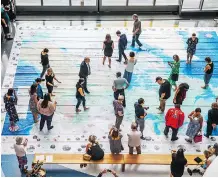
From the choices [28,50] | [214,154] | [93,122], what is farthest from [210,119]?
[28,50]

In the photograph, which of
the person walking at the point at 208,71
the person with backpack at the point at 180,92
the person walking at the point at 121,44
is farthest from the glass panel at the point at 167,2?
the person with backpack at the point at 180,92

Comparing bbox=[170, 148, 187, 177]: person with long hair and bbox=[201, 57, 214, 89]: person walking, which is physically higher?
bbox=[201, 57, 214, 89]: person walking

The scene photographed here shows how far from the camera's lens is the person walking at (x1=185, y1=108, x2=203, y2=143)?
10.8m

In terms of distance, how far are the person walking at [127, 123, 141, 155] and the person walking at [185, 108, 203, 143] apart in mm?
1544

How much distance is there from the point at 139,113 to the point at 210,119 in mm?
1985

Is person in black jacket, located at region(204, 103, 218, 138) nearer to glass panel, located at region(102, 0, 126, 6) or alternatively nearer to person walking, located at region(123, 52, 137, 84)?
person walking, located at region(123, 52, 137, 84)

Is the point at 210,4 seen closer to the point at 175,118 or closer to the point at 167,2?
the point at 167,2

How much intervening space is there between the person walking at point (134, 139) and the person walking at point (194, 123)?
1544mm

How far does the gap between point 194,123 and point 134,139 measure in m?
1.75

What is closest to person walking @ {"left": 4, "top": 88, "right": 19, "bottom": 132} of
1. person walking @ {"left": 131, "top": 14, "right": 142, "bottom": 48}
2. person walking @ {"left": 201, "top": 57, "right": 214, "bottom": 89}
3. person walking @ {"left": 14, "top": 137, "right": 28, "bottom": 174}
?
person walking @ {"left": 14, "top": 137, "right": 28, "bottom": 174}

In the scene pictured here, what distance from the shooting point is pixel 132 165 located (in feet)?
35.5

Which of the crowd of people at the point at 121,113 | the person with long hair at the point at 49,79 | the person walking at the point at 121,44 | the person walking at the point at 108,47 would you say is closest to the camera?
the crowd of people at the point at 121,113

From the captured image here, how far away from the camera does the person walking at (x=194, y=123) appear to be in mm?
10766

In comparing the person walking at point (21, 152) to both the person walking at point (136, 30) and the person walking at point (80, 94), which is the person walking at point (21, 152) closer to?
the person walking at point (80, 94)
